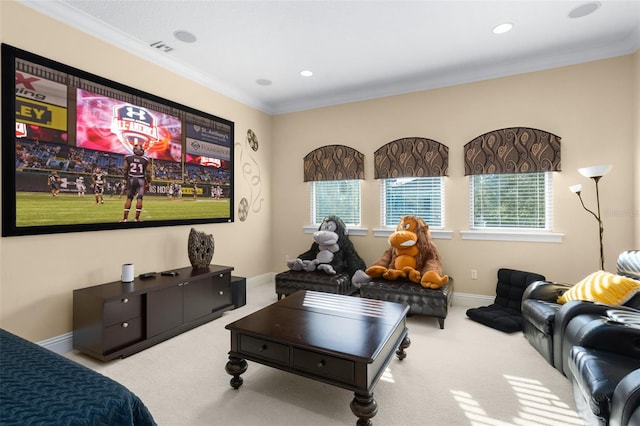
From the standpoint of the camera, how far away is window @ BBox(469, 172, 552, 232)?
12.3 feet

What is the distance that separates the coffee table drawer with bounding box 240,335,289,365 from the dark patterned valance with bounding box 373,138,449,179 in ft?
10.2

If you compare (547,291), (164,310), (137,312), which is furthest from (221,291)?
(547,291)

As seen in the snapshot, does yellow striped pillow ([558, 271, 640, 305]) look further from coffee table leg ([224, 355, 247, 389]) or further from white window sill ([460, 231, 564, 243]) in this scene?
coffee table leg ([224, 355, 247, 389])

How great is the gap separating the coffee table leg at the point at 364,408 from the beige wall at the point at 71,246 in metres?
2.66

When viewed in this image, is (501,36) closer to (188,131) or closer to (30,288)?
(188,131)

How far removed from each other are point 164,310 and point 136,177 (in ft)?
4.68

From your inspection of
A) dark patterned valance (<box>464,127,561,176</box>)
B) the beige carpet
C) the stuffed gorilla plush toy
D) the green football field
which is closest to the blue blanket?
the beige carpet

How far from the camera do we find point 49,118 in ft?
8.79

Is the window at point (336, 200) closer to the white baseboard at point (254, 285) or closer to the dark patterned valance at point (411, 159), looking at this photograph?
the dark patterned valance at point (411, 159)

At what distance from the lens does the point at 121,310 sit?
105 inches

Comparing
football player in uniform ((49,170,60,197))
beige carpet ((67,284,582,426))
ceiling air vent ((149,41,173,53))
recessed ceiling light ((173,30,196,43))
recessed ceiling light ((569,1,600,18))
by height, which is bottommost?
beige carpet ((67,284,582,426))

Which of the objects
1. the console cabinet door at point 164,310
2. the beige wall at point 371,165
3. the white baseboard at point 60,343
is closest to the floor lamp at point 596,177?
the beige wall at point 371,165

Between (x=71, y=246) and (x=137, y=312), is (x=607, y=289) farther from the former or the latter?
(x=71, y=246)

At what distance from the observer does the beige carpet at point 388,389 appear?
191cm
